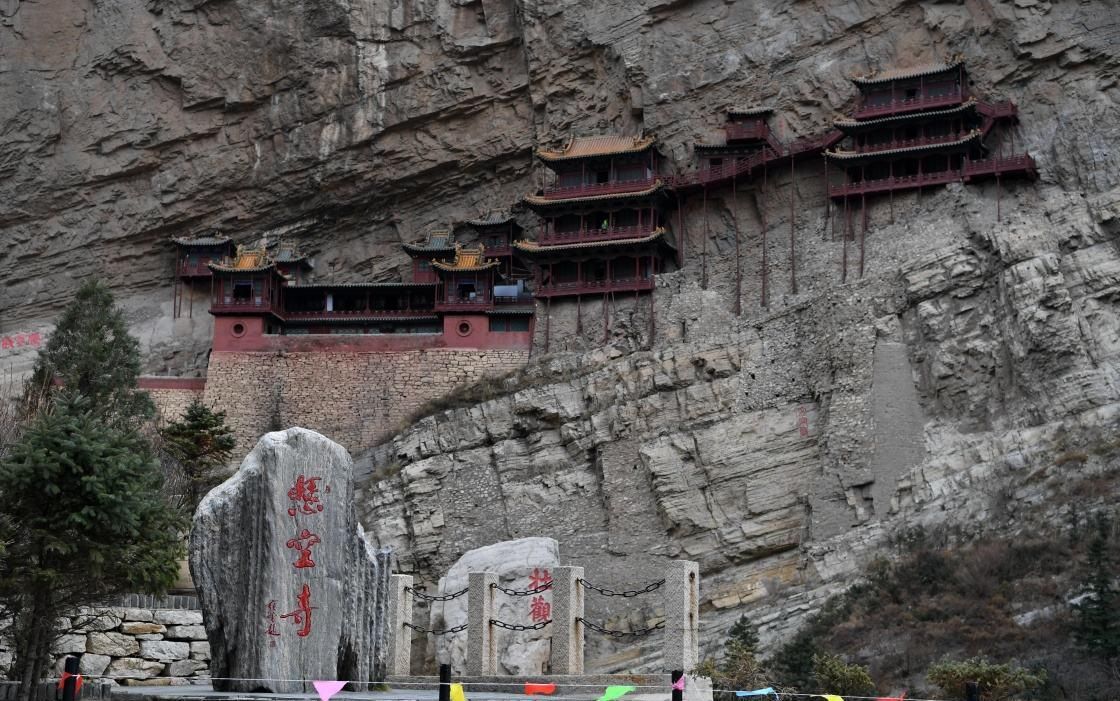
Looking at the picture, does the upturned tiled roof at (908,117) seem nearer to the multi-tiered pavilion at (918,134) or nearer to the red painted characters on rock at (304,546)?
the multi-tiered pavilion at (918,134)

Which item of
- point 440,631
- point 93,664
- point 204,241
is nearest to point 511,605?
point 440,631

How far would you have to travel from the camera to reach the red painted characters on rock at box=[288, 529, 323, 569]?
51.4ft

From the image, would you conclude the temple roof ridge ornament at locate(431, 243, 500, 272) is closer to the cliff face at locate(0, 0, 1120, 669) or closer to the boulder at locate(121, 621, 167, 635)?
the cliff face at locate(0, 0, 1120, 669)

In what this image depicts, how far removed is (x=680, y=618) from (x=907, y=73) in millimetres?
24795

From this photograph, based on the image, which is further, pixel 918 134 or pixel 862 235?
pixel 918 134

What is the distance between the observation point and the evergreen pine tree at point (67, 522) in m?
15.6

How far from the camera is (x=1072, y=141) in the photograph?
1550 inches

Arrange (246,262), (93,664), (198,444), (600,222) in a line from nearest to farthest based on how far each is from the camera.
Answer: (93,664)
(198,444)
(600,222)
(246,262)

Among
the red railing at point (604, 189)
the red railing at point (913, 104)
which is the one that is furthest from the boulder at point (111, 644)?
the red railing at point (913, 104)

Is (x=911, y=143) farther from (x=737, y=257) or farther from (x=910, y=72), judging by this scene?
(x=737, y=257)

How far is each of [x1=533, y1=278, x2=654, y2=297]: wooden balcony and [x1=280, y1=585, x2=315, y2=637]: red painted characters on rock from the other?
2796 centimetres

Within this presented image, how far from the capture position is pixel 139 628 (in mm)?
18406

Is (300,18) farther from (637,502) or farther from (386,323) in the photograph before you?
(637,502)

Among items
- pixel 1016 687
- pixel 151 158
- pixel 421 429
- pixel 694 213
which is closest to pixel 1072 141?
pixel 694 213
